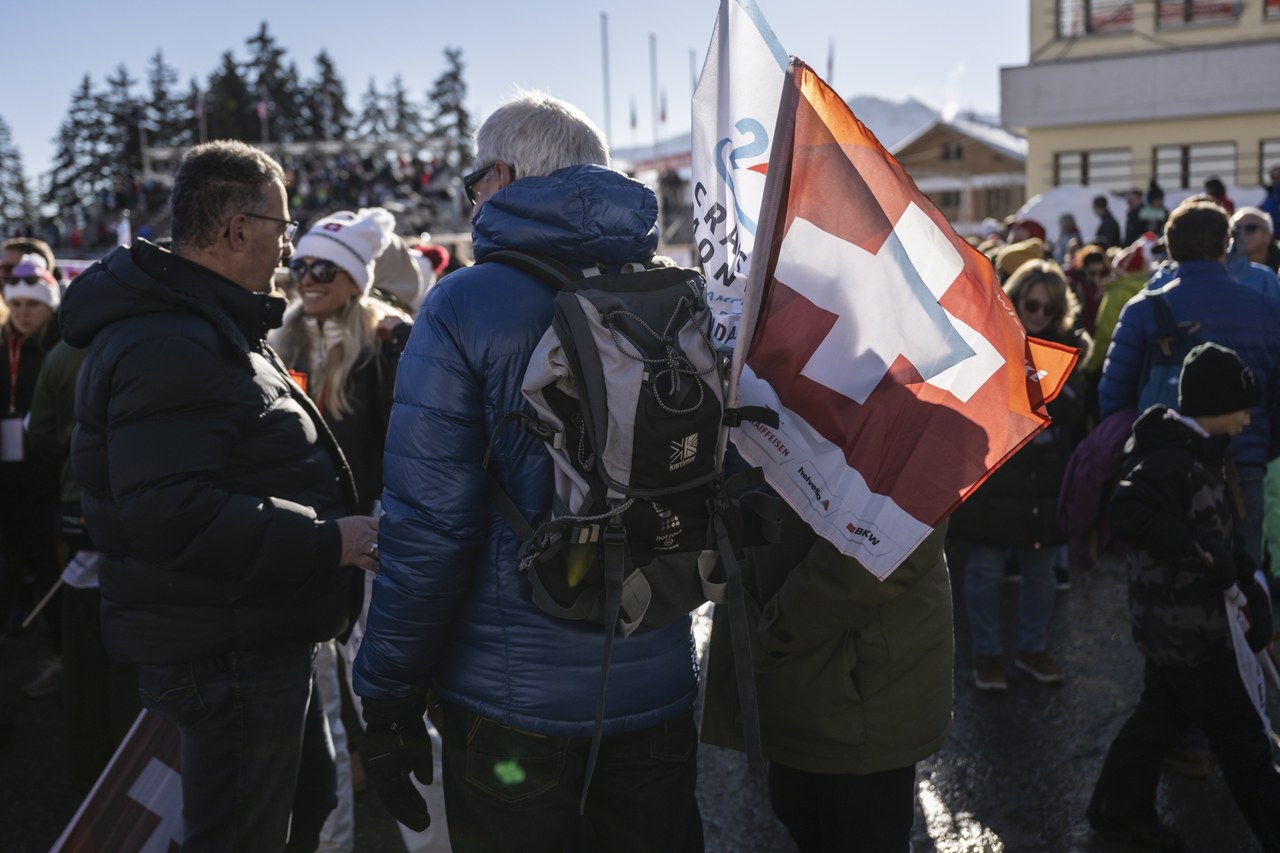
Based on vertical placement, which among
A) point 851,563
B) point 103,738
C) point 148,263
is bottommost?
point 103,738

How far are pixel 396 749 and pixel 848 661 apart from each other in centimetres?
107

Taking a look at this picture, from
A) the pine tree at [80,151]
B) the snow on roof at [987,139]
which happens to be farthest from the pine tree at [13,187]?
the snow on roof at [987,139]

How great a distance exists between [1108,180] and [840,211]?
94.6ft

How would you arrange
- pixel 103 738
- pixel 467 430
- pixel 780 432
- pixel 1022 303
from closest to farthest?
pixel 467 430 → pixel 780 432 → pixel 103 738 → pixel 1022 303

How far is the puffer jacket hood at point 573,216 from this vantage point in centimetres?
212

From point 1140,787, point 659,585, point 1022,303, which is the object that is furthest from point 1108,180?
point 659,585

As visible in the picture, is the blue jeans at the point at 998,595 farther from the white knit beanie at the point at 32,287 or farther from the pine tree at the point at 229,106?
the pine tree at the point at 229,106

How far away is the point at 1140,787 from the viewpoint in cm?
362

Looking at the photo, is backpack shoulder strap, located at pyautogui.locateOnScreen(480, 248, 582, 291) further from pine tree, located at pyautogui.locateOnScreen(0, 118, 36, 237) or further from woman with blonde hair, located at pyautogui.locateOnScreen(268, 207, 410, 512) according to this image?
pine tree, located at pyautogui.locateOnScreen(0, 118, 36, 237)

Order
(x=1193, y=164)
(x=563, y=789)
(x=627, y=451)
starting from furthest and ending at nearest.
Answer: (x=1193, y=164) → (x=563, y=789) → (x=627, y=451)

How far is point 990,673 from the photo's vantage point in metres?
5.04

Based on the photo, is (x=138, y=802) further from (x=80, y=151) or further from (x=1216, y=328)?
(x=80, y=151)

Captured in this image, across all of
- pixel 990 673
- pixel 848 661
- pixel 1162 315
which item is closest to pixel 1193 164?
pixel 1162 315

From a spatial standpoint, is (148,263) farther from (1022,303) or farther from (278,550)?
(1022,303)
